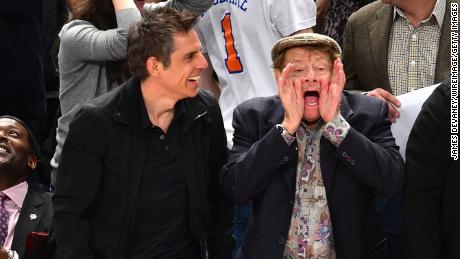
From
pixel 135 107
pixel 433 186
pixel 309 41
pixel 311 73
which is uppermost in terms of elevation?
pixel 309 41

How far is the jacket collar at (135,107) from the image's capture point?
13.1 ft

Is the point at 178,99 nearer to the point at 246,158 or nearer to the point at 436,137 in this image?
the point at 246,158

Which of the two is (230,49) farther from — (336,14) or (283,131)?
(283,131)

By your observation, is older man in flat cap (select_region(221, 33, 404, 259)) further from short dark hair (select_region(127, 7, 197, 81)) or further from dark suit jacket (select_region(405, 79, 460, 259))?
short dark hair (select_region(127, 7, 197, 81))

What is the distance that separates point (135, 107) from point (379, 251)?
1.26 meters

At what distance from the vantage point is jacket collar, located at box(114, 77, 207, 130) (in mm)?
4008

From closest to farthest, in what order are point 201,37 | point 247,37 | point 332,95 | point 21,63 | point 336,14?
point 332,95
point 247,37
point 201,37
point 336,14
point 21,63

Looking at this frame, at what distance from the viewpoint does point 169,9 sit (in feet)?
13.2

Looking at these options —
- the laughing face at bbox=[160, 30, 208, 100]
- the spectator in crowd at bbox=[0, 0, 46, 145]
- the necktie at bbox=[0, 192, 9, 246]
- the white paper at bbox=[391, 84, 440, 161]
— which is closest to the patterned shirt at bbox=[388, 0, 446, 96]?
the white paper at bbox=[391, 84, 440, 161]

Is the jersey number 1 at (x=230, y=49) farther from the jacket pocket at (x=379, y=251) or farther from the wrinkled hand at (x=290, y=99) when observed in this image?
the jacket pocket at (x=379, y=251)

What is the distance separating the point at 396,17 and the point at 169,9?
126 cm

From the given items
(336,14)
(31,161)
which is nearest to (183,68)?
(31,161)

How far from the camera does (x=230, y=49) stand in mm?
4770

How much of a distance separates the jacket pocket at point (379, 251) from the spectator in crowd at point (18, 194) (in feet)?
5.87
